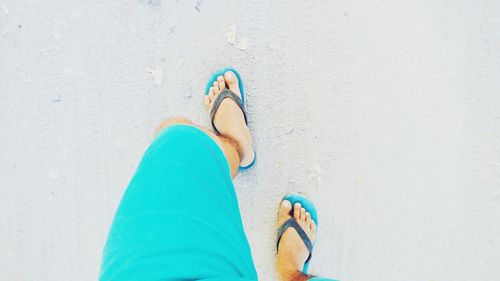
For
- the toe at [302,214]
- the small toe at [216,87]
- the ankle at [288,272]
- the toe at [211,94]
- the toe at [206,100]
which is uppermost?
the small toe at [216,87]

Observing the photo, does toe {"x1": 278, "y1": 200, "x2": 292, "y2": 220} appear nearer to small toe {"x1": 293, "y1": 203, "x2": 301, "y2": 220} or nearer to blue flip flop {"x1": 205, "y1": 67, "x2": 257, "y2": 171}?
small toe {"x1": 293, "y1": 203, "x2": 301, "y2": 220}

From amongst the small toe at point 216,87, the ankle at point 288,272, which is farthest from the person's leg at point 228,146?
the ankle at point 288,272

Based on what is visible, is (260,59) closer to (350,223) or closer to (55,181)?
(350,223)

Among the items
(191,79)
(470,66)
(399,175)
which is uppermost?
(470,66)

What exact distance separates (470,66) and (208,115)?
2.02 ft

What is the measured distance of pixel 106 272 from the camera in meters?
0.54

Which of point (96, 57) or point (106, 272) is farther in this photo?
point (96, 57)

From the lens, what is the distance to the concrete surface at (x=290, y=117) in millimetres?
873

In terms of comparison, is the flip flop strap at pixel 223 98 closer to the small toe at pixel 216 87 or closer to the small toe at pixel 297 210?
the small toe at pixel 216 87

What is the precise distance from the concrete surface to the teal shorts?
291 millimetres

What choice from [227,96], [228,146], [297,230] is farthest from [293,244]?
[227,96]

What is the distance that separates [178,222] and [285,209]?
401 mm

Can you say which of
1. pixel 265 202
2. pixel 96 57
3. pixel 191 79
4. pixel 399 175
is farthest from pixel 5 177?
pixel 399 175

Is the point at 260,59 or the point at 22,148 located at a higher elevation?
the point at 260,59
